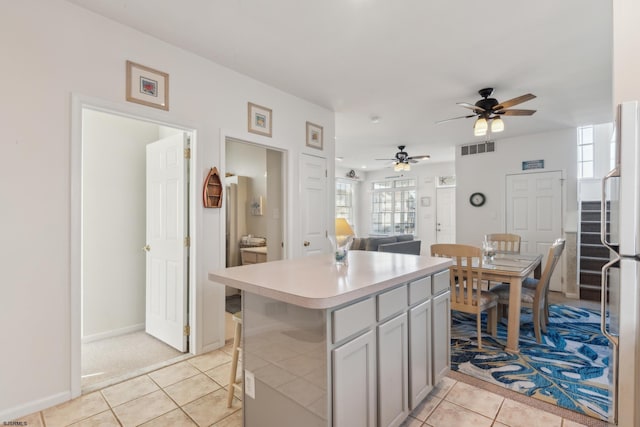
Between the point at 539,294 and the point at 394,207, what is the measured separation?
6.37 meters

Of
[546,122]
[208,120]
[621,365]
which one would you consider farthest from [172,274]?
[546,122]

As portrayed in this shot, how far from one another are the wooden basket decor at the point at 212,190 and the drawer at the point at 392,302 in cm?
189

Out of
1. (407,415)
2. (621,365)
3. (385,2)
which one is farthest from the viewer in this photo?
(385,2)

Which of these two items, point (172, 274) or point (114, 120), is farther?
point (114, 120)

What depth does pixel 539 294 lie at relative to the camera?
294 cm

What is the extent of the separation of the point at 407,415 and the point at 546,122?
494 centimetres

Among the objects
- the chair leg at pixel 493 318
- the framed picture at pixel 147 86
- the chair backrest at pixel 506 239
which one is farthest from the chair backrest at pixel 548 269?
the framed picture at pixel 147 86

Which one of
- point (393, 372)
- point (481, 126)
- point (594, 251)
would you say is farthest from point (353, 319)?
point (594, 251)

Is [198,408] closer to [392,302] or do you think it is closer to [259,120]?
[392,302]

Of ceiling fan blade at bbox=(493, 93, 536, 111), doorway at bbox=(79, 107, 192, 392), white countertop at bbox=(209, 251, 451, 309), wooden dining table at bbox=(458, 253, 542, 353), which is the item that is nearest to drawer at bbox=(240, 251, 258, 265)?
doorway at bbox=(79, 107, 192, 392)

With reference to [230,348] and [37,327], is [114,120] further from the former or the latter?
[230,348]

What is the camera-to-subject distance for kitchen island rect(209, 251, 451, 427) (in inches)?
51.1

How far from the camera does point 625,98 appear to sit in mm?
1273

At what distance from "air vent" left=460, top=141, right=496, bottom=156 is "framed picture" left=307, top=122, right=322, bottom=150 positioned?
140 inches
